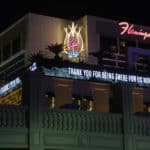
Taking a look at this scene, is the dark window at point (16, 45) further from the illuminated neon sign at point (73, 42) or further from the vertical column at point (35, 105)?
the vertical column at point (35, 105)

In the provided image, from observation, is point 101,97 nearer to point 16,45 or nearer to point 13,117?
point 16,45

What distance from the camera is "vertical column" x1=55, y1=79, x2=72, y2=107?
142ft

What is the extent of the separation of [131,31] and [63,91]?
9.81 meters

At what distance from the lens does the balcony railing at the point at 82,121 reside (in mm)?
23875

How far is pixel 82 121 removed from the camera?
2444 centimetres

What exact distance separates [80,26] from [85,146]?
983 inches

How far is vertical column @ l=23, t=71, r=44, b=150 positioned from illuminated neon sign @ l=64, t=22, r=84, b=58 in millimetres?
23215

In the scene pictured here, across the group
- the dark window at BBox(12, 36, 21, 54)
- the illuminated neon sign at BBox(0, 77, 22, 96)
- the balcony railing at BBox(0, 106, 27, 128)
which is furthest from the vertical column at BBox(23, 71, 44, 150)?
the dark window at BBox(12, 36, 21, 54)

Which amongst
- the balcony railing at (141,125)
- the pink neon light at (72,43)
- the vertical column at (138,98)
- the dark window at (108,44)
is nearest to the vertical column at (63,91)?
the pink neon light at (72,43)

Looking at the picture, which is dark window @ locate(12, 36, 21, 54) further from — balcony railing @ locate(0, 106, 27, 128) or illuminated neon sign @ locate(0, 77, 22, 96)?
balcony railing @ locate(0, 106, 27, 128)

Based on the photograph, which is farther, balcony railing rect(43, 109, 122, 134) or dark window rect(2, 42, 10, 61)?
dark window rect(2, 42, 10, 61)

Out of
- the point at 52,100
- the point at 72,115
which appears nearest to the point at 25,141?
the point at 72,115

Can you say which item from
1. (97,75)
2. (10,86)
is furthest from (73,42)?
(10,86)

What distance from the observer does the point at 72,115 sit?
2439 centimetres
